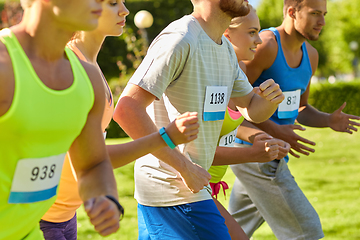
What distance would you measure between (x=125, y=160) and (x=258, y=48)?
6.15 ft

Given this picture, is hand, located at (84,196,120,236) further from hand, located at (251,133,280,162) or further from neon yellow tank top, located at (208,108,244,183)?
neon yellow tank top, located at (208,108,244,183)

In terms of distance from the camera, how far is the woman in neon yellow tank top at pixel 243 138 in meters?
2.61

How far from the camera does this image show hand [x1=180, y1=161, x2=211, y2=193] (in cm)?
208

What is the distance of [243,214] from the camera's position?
12.3 feet

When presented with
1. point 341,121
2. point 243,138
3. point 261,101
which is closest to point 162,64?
point 261,101

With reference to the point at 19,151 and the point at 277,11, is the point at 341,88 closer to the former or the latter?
the point at 19,151

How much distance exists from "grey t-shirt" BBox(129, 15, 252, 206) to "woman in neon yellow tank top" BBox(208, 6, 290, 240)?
31cm

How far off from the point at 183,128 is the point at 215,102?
2.39 ft

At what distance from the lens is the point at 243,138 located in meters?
3.20

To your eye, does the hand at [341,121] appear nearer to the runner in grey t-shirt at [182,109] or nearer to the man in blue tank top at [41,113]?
the runner in grey t-shirt at [182,109]

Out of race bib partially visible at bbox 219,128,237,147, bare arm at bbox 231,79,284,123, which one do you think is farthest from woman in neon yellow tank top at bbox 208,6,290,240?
bare arm at bbox 231,79,284,123

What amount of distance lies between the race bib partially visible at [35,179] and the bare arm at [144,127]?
63 centimetres

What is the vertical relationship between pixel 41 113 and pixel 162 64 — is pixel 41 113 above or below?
above

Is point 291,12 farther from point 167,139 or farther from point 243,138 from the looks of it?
point 167,139
